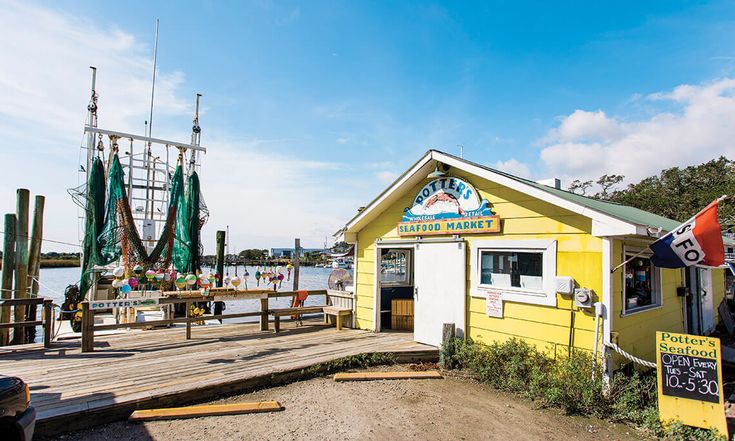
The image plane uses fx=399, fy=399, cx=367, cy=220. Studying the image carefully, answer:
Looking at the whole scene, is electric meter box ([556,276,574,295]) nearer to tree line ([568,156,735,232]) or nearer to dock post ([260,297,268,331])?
dock post ([260,297,268,331])

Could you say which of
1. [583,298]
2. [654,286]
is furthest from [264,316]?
[654,286]

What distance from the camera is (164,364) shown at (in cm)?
672

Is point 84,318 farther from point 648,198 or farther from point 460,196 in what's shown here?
point 648,198

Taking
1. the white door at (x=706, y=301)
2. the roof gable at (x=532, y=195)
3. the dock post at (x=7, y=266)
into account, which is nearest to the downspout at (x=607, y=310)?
the roof gable at (x=532, y=195)

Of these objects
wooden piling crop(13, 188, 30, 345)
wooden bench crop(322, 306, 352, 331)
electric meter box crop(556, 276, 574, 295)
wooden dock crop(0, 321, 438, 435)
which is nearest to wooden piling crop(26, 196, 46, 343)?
wooden piling crop(13, 188, 30, 345)

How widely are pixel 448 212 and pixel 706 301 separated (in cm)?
749

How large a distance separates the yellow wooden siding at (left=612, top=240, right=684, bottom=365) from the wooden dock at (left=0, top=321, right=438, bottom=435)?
330cm

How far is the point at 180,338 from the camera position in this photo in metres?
8.80

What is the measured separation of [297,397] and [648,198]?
4298cm

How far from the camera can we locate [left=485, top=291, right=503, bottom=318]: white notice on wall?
726 cm

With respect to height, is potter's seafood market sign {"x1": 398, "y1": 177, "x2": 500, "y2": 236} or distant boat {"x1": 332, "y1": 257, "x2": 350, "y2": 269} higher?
potter's seafood market sign {"x1": 398, "y1": 177, "x2": 500, "y2": 236}

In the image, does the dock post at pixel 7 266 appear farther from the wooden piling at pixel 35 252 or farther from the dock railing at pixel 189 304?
the dock railing at pixel 189 304

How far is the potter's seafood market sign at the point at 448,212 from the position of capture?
7.71 meters

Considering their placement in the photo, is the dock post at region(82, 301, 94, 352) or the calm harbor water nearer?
the dock post at region(82, 301, 94, 352)
